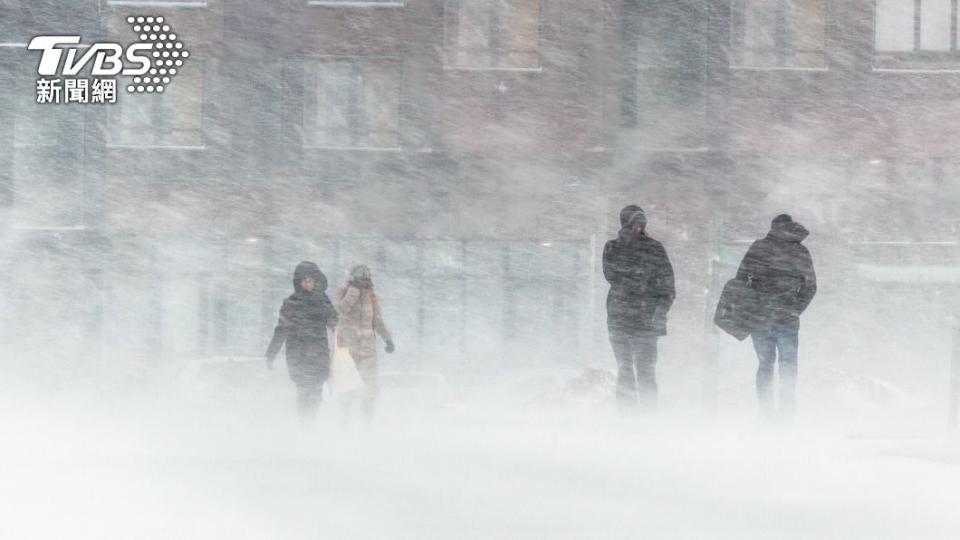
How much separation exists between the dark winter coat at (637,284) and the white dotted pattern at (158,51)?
21.4 meters

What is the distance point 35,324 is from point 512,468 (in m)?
23.6

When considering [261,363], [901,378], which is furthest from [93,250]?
[901,378]

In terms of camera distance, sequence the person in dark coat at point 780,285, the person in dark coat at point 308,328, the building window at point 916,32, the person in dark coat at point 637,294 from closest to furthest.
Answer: the person in dark coat at point 780,285 < the person in dark coat at point 637,294 < the person in dark coat at point 308,328 < the building window at point 916,32

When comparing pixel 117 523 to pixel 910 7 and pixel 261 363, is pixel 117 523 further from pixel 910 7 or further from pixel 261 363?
pixel 910 7

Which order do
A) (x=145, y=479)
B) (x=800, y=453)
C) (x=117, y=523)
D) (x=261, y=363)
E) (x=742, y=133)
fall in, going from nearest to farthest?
(x=117, y=523) < (x=145, y=479) < (x=800, y=453) < (x=261, y=363) < (x=742, y=133)

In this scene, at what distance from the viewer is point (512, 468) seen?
1045 centimetres

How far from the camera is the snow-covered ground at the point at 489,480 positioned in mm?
7828

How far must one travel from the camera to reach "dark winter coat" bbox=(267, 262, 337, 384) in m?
14.0

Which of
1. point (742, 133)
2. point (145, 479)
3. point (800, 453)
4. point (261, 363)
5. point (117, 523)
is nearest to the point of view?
point (117, 523)

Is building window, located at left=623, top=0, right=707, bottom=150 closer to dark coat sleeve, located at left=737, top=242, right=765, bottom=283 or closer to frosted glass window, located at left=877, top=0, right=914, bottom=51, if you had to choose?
frosted glass window, located at left=877, top=0, right=914, bottom=51

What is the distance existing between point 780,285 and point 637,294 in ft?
3.49

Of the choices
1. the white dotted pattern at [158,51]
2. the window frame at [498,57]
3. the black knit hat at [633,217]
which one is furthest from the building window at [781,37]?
the black knit hat at [633,217]

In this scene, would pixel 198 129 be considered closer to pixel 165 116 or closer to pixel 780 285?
pixel 165 116

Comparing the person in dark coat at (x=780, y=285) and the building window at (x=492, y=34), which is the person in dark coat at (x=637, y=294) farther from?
the building window at (x=492, y=34)
